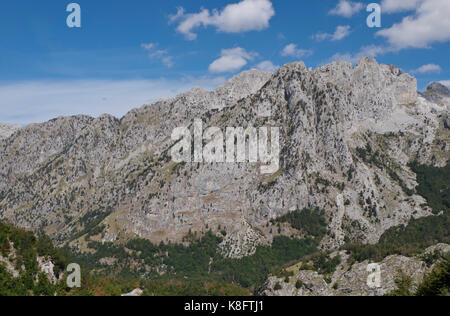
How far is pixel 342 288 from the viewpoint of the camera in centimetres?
19700

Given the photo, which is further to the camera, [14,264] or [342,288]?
[342,288]
